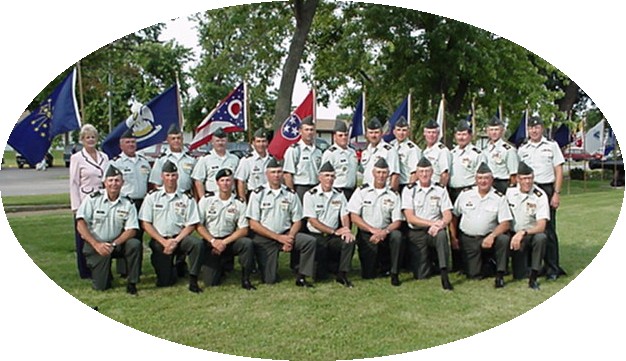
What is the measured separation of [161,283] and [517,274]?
10.9ft

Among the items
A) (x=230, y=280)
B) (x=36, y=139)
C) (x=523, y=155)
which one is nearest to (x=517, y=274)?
(x=523, y=155)

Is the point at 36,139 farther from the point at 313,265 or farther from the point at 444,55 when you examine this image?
the point at 444,55

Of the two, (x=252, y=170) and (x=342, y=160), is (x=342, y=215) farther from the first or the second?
(x=252, y=170)

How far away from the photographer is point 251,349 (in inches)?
182

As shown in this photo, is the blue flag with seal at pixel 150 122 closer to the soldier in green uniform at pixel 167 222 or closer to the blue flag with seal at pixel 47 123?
the blue flag with seal at pixel 47 123

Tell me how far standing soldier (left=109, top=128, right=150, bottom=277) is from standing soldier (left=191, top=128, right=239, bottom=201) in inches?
20.1

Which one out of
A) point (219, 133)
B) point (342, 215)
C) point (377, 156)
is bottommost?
point (342, 215)

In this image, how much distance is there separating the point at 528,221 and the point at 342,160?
188cm

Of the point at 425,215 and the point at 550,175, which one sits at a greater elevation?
the point at 550,175

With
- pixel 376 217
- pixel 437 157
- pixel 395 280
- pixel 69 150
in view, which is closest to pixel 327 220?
pixel 376 217

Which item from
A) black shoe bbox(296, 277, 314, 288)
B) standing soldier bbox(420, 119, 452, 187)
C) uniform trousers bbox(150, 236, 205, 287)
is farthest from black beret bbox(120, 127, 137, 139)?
standing soldier bbox(420, 119, 452, 187)

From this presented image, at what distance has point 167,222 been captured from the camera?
19.7 feet

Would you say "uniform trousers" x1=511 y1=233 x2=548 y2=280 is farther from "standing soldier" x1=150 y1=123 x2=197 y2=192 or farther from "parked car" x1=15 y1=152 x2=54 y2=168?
"parked car" x1=15 y1=152 x2=54 y2=168

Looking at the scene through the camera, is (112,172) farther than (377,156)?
No
